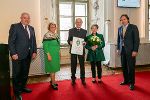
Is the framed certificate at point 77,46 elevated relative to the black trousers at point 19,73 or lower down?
elevated

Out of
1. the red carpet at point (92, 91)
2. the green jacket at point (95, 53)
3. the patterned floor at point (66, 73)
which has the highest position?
the green jacket at point (95, 53)

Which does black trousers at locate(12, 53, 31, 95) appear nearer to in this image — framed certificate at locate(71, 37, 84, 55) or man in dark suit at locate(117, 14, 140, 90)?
framed certificate at locate(71, 37, 84, 55)

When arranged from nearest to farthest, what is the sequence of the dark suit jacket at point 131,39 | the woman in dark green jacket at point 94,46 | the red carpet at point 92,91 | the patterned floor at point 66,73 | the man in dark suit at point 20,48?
the man in dark suit at point 20,48 → the red carpet at point 92,91 → the dark suit jacket at point 131,39 → the woman in dark green jacket at point 94,46 → the patterned floor at point 66,73

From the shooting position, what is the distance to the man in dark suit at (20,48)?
4.14 meters

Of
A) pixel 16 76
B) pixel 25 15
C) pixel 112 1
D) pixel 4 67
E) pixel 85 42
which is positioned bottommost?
pixel 16 76

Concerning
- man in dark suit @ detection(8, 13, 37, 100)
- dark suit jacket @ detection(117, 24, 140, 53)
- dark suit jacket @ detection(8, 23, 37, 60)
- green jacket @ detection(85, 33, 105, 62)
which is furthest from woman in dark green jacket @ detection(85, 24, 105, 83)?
dark suit jacket @ detection(8, 23, 37, 60)

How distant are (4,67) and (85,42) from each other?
220 cm

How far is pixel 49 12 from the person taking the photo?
608cm

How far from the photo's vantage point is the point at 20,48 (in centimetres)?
425

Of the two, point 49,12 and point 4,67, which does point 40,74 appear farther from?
point 4,67

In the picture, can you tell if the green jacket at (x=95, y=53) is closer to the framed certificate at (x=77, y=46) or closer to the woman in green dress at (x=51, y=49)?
the framed certificate at (x=77, y=46)

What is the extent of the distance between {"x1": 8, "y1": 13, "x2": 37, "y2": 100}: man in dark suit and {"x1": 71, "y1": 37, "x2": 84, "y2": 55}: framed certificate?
0.91 metres

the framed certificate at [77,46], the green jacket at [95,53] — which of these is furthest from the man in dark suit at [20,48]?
the green jacket at [95,53]

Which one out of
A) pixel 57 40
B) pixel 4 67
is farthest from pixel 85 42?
pixel 4 67
